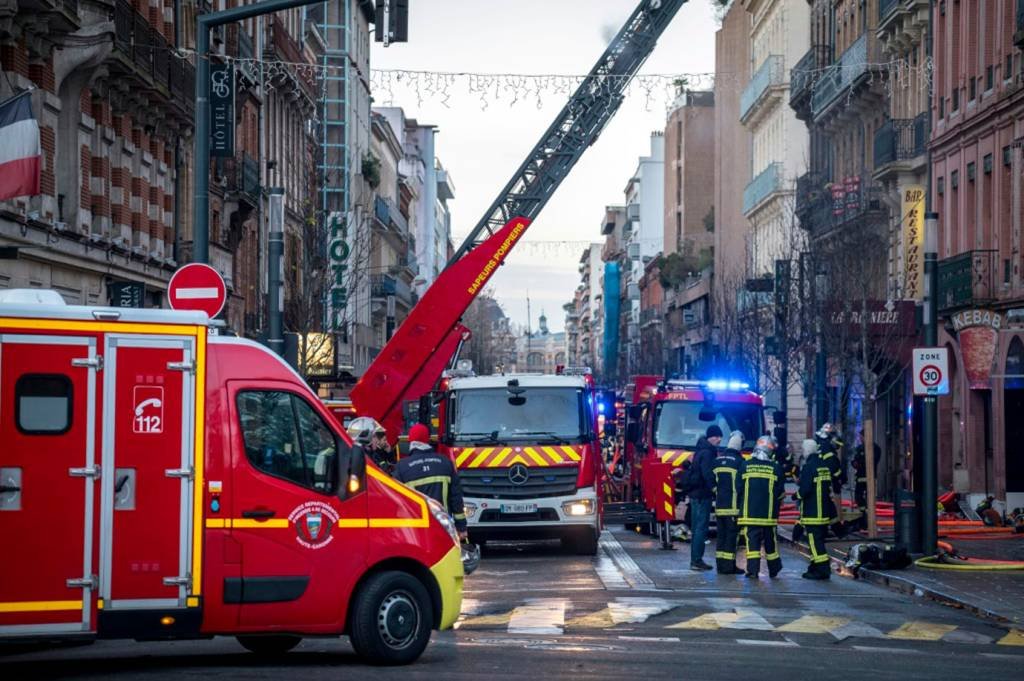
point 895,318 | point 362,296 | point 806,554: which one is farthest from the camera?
point 362,296

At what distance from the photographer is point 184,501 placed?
13164 millimetres

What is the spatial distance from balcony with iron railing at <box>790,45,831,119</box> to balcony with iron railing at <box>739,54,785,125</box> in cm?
477

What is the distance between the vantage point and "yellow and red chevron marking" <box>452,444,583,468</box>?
26.6m

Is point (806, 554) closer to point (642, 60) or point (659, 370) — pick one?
point (642, 60)

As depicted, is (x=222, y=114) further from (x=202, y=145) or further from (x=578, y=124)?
(x=202, y=145)

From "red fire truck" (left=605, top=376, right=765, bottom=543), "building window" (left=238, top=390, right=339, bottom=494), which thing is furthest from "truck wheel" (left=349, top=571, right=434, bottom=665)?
"red fire truck" (left=605, top=376, right=765, bottom=543)

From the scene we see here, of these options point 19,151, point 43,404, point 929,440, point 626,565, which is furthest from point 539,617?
point 929,440

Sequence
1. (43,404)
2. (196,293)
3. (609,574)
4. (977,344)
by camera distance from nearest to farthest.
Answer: (43,404), (196,293), (609,574), (977,344)

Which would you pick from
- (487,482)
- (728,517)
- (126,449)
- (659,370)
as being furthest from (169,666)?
(659,370)

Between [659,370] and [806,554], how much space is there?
276ft

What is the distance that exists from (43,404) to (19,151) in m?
6.64

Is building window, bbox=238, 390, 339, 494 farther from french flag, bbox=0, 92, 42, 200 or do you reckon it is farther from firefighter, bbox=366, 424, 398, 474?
firefighter, bbox=366, 424, 398, 474

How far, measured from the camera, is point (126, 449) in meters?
13.0

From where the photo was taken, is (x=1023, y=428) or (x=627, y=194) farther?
(x=627, y=194)
